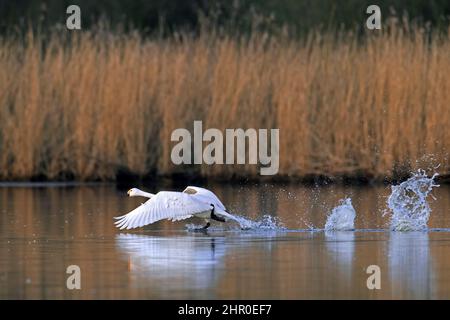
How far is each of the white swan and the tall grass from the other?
17.5 ft

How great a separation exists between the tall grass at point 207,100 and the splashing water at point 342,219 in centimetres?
498

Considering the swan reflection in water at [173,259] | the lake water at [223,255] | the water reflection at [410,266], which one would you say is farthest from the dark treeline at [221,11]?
the water reflection at [410,266]

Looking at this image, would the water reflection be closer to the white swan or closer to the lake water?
the lake water

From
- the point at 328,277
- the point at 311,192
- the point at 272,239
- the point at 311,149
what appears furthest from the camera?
the point at 311,149

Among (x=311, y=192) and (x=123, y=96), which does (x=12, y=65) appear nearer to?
(x=123, y=96)

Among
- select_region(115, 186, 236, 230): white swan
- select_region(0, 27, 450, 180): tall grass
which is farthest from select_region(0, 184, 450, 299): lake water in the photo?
select_region(0, 27, 450, 180): tall grass

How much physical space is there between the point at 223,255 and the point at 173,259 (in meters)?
0.43

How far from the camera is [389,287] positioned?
28.8 feet

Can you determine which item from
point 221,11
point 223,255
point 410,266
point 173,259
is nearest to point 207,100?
point 221,11

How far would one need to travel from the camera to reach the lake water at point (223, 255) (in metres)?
8.66

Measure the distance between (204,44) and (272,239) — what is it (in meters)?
7.17

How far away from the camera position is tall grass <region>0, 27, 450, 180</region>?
677 inches

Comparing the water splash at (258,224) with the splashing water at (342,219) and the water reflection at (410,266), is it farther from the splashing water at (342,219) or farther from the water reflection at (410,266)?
the water reflection at (410,266)
